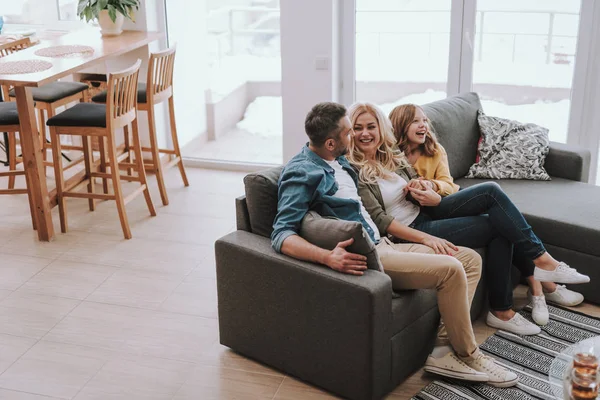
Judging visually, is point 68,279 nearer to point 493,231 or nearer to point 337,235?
point 337,235

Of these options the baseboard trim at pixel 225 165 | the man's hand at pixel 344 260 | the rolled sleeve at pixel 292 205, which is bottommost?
the baseboard trim at pixel 225 165

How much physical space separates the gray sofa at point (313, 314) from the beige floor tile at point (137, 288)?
2.21ft

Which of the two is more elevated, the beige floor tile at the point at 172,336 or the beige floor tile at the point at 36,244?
the beige floor tile at the point at 36,244

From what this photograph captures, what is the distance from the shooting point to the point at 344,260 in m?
2.86

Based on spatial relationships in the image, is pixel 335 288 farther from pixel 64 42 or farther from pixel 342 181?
pixel 64 42

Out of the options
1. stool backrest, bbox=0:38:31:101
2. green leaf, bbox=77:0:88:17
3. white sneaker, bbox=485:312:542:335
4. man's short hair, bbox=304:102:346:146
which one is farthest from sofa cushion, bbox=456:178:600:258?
stool backrest, bbox=0:38:31:101

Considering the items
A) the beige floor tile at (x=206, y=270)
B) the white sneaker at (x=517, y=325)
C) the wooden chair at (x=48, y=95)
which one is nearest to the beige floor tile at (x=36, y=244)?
the wooden chair at (x=48, y=95)

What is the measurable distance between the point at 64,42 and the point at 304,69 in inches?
63.9

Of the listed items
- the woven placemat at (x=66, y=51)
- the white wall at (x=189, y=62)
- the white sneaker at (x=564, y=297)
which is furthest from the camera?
the white wall at (x=189, y=62)

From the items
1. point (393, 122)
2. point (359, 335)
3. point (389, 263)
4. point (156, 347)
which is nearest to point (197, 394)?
point (156, 347)

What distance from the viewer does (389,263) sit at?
3072 mm

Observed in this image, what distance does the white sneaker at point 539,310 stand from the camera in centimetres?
360

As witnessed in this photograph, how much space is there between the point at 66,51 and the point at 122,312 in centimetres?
203

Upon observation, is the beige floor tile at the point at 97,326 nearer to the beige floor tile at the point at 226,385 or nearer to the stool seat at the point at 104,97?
the beige floor tile at the point at 226,385
